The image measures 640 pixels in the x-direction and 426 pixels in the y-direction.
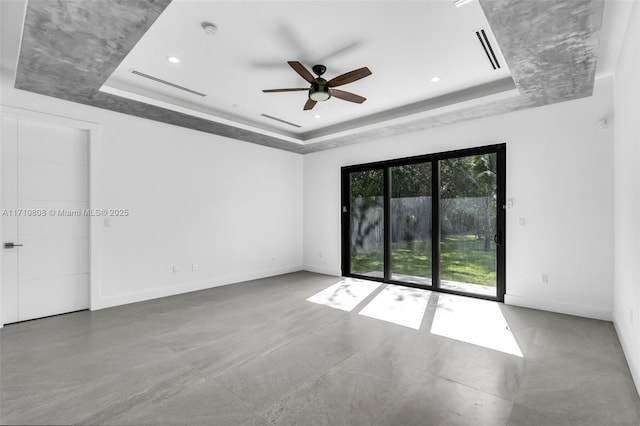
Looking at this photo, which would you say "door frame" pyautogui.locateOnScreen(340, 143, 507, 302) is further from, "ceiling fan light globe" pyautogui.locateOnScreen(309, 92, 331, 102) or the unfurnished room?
"ceiling fan light globe" pyautogui.locateOnScreen(309, 92, 331, 102)

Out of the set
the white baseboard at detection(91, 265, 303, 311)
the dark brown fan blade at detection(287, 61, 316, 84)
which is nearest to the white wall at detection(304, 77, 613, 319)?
the dark brown fan blade at detection(287, 61, 316, 84)

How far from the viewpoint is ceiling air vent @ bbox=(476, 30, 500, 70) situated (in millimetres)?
2912

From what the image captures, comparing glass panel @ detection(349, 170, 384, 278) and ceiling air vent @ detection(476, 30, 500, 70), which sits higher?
ceiling air vent @ detection(476, 30, 500, 70)

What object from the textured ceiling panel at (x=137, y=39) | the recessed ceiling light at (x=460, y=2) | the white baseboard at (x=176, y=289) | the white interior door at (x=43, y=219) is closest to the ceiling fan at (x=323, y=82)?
the recessed ceiling light at (x=460, y=2)

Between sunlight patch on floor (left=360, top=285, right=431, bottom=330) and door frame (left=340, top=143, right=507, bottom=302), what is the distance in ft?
1.32

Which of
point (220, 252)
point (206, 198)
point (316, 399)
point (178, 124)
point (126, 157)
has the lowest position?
point (316, 399)

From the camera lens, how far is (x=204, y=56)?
3.30 metres

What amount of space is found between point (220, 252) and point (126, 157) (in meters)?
2.24

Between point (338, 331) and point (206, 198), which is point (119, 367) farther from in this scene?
point (206, 198)

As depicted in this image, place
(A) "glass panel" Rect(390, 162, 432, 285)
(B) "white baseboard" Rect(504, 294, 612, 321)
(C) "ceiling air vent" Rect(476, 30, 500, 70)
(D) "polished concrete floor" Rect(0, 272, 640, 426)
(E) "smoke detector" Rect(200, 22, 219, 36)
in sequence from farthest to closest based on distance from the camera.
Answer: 1. (A) "glass panel" Rect(390, 162, 432, 285)
2. (B) "white baseboard" Rect(504, 294, 612, 321)
3. (C) "ceiling air vent" Rect(476, 30, 500, 70)
4. (E) "smoke detector" Rect(200, 22, 219, 36)
5. (D) "polished concrete floor" Rect(0, 272, 640, 426)

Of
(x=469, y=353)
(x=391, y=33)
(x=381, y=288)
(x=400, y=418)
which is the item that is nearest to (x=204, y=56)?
(x=391, y=33)

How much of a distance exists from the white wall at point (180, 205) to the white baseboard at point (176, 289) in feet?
0.05

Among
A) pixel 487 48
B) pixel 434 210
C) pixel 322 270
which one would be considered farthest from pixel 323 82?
pixel 322 270

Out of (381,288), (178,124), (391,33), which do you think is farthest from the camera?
(381,288)
